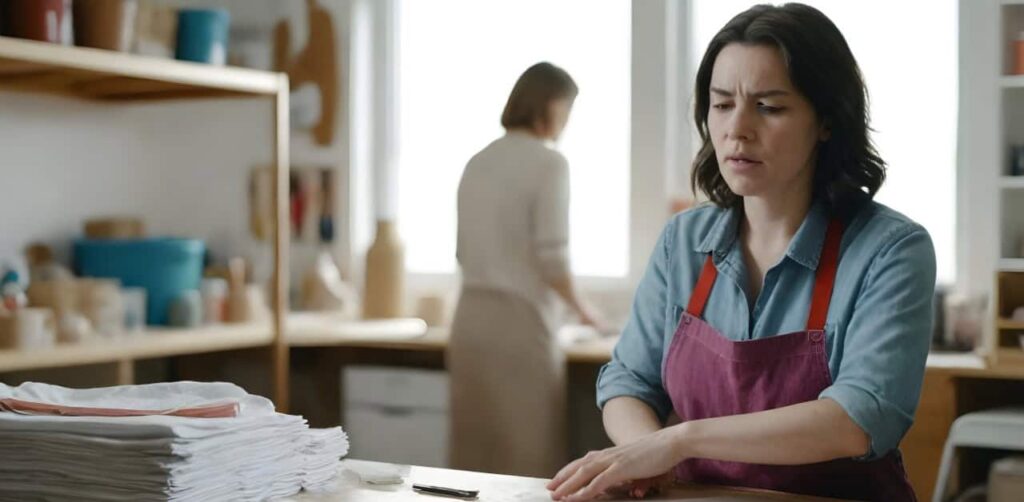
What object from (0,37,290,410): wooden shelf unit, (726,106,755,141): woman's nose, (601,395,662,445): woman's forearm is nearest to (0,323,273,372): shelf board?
(0,37,290,410): wooden shelf unit

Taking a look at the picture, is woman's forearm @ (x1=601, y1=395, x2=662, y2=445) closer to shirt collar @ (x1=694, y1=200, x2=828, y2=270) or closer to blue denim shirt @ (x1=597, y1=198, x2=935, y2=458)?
blue denim shirt @ (x1=597, y1=198, x2=935, y2=458)

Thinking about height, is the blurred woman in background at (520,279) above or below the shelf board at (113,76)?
below

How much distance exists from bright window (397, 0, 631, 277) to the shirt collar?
5.98ft

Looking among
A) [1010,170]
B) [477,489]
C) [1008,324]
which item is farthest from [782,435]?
[1010,170]

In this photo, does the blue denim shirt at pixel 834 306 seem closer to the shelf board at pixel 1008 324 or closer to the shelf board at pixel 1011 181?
the shelf board at pixel 1008 324

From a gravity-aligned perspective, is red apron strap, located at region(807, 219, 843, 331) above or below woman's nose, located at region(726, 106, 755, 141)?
below

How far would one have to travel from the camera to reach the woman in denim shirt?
59.8 inches

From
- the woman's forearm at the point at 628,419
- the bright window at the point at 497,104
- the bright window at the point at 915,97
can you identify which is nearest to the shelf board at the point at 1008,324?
the bright window at the point at 915,97

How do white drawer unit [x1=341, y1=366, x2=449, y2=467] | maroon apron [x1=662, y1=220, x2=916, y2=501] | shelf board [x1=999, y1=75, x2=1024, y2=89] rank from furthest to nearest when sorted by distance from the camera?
white drawer unit [x1=341, y1=366, x2=449, y2=467]
shelf board [x1=999, y1=75, x2=1024, y2=89]
maroon apron [x1=662, y1=220, x2=916, y2=501]

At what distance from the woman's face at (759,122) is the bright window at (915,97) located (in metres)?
1.75

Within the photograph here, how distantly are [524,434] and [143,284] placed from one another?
114 cm

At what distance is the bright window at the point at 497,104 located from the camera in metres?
3.82

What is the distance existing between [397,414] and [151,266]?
0.84 m

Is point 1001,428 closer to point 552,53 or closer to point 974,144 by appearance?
point 974,144
